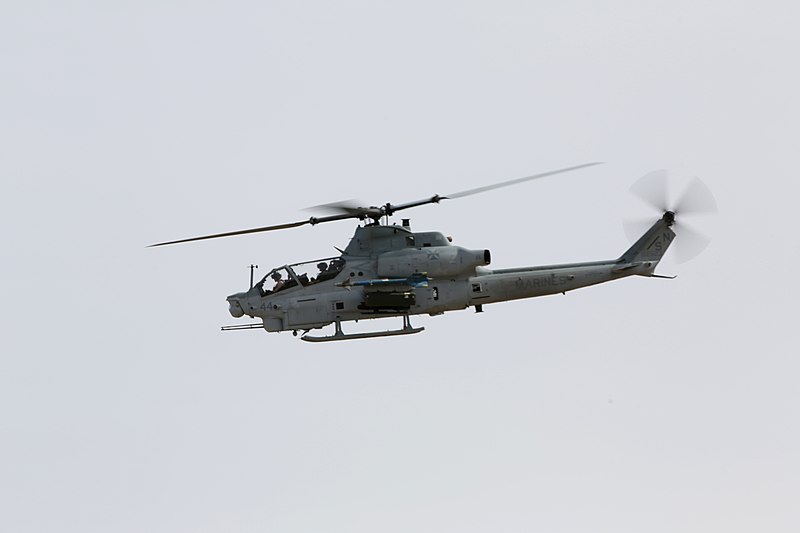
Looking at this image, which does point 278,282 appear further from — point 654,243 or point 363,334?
point 654,243

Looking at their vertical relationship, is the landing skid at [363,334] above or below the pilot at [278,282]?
below

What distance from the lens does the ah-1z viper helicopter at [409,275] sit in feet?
81.9

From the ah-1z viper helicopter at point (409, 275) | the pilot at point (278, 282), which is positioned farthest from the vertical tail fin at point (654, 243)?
the pilot at point (278, 282)

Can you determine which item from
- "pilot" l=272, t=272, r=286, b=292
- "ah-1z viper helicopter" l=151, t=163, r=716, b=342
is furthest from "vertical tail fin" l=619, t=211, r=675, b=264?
"pilot" l=272, t=272, r=286, b=292

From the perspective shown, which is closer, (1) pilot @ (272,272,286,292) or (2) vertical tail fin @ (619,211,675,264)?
(2) vertical tail fin @ (619,211,675,264)

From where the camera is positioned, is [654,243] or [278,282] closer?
[654,243]

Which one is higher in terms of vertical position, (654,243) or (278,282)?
(654,243)

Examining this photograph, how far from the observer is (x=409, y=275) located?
81.8ft

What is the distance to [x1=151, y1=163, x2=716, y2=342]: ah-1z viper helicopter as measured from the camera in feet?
81.9

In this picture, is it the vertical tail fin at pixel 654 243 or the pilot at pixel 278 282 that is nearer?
the vertical tail fin at pixel 654 243

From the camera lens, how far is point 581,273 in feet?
82.7

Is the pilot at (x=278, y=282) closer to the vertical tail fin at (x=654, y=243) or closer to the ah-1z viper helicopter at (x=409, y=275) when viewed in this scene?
the ah-1z viper helicopter at (x=409, y=275)

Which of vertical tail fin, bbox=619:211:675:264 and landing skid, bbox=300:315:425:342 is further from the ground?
vertical tail fin, bbox=619:211:675:264

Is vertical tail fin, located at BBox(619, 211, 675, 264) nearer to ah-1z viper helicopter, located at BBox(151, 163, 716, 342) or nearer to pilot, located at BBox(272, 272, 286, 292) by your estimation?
ah-1z viper helicopter, located at BBox(151, 163, 716, 342)
